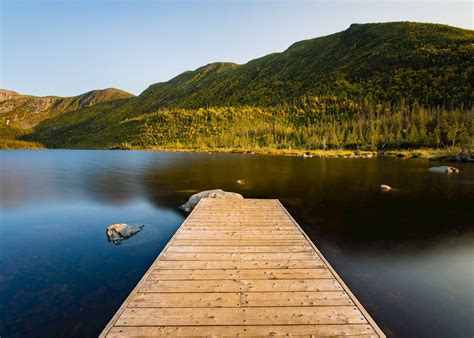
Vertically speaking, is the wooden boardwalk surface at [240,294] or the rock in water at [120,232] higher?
the wooden boardwalk surface at [240,294]

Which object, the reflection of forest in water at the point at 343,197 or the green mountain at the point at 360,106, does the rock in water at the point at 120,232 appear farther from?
the green mountain at the point at 360,106

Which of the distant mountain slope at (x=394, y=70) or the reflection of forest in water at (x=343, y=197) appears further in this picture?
the distant mountain slope at (x=394, y=70)

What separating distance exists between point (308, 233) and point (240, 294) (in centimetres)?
911

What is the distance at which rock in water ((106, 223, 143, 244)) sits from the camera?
1362 centimetres

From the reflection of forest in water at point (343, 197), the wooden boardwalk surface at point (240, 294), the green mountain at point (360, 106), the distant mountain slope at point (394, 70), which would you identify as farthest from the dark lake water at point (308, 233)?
the distant mountain slope at point (394, 70)

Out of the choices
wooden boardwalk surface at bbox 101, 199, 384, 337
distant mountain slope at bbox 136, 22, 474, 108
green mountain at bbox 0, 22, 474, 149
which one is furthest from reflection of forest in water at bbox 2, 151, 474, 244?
distant mountain slope at bbox 136, 22, 474, 108

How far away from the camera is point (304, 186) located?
28.4 meters

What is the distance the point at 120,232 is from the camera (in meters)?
14.0

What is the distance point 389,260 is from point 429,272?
4.55 ft

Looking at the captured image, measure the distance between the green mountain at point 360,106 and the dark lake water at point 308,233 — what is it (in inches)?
2548

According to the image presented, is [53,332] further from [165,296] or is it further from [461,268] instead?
[461,268]

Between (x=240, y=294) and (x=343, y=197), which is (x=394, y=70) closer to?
(x=343, y=197)

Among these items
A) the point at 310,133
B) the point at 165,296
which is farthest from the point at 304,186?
the point at 310,133

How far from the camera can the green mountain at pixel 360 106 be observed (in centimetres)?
9500
